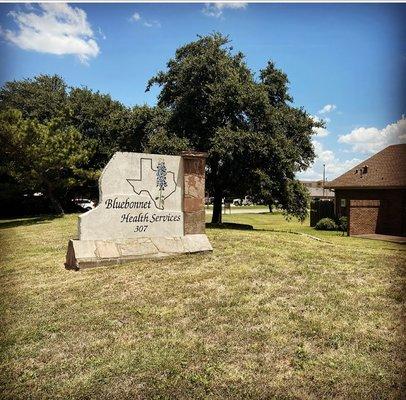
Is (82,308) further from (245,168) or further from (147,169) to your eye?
(245,168)

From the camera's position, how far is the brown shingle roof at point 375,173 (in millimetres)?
26250

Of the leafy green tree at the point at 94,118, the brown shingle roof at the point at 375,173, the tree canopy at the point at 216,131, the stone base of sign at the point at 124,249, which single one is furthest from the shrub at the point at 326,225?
the stone base of sign at the point at 124,249

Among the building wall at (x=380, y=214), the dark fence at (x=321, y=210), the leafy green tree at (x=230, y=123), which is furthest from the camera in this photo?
the dark fence at (x=321, y=210)

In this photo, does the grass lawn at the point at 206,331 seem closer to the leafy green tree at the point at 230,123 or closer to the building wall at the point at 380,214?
the leafy green tree at the point at 230,123

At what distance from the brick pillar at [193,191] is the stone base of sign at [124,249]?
41cm

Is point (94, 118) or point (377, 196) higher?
point (94, 118)

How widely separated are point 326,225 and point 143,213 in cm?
2231

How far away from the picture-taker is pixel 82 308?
6359 mm

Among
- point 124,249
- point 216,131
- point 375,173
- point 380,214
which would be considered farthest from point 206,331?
point 375,173

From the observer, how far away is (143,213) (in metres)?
9.83

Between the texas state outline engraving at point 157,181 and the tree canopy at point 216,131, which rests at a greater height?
the tree canopy at point 216,131

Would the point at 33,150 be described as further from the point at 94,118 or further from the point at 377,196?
the point at 377,196

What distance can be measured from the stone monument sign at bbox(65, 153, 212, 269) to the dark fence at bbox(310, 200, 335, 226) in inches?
902

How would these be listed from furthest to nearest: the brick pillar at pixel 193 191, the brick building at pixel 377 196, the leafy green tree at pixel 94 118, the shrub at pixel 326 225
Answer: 1. the leafy green tree at pixel 94 118
2. the shrub at pixel 326 225
3. the brick building at pixel 377 196
4. the brick pillar at pixel 193 191
